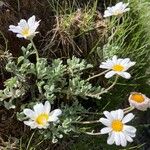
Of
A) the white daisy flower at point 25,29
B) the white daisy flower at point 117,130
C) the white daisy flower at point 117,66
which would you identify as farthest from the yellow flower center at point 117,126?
the white daisy flower at point 25,29

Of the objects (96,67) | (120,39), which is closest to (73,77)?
(96,67)

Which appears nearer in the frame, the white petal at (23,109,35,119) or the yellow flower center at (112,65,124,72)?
the white petal at (23,109,35,119)

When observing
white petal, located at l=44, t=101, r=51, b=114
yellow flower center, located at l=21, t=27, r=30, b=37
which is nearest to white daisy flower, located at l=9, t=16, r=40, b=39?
yellow flower center, located at l=21, t=27, r=30, b=37

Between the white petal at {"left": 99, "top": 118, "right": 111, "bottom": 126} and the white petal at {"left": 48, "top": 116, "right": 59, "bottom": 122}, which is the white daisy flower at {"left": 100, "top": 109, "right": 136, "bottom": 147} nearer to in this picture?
the white petal at {"left": 99, "top": 118, "right": 111, "bottom": 126}

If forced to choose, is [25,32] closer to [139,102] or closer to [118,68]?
[118,68]

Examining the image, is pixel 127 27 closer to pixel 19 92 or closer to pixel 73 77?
pixel 73 77
